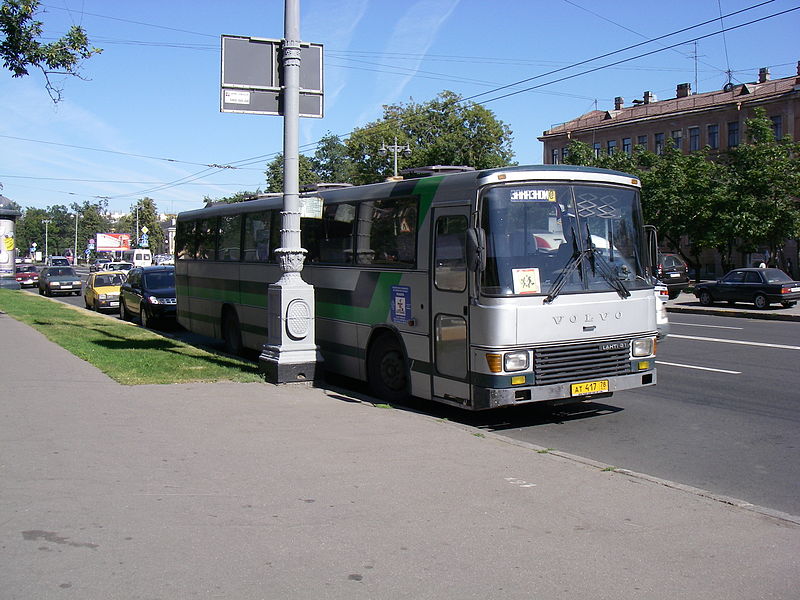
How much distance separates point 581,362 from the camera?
28.8 ft

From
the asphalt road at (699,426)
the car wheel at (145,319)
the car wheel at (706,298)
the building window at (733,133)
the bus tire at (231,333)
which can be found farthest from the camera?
the building window at (733,133)

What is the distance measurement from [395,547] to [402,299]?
5343mm

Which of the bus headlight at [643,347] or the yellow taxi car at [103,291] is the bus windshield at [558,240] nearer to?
the bus headlight at [643,347]

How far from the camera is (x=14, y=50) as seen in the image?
56.3 ft

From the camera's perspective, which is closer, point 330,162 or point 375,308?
point 375,308

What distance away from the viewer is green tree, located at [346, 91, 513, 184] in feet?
203

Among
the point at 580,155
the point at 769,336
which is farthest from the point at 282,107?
the point at 580,155

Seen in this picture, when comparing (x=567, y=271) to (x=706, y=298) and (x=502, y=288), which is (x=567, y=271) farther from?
(x=706, y=298)

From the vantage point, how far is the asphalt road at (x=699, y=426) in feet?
22.9

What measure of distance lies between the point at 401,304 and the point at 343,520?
16.2 feet

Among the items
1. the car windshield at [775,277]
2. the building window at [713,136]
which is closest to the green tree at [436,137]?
the building window at [713,136]

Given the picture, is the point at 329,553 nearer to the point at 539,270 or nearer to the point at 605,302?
the point at 539,270

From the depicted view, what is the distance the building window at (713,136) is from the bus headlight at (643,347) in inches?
2338

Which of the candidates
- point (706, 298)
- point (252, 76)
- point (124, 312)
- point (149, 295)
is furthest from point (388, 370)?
point (706, 298)
